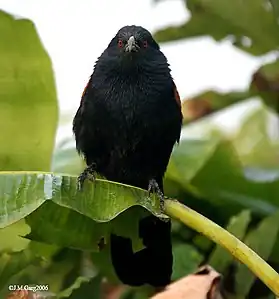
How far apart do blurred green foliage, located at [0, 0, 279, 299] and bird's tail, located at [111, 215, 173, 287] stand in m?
0.03

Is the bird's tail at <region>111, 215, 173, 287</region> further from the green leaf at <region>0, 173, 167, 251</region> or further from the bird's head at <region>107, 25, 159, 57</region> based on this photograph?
the bird's head at <region>107, 25, 159, 57</region>

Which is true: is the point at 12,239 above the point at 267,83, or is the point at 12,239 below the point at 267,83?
below

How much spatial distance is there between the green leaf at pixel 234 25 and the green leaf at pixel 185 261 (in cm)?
47

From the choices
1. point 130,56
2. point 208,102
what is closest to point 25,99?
point 130,56

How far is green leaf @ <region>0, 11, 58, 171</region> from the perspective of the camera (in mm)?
1066

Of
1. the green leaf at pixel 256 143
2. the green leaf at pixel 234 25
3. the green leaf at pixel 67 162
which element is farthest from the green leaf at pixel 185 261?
the green leaf at pixel 256 143

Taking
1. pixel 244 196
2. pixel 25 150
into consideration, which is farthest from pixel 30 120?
pixel 244 196

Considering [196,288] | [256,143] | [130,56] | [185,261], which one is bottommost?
[256,143]

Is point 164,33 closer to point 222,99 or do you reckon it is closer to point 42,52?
point 222,99

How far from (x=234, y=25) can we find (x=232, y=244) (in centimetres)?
69

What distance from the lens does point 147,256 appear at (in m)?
1.06

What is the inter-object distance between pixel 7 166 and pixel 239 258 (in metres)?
0.41

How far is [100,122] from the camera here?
103 centimetres

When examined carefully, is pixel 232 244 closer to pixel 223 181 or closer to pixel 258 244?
pixel 258 244
